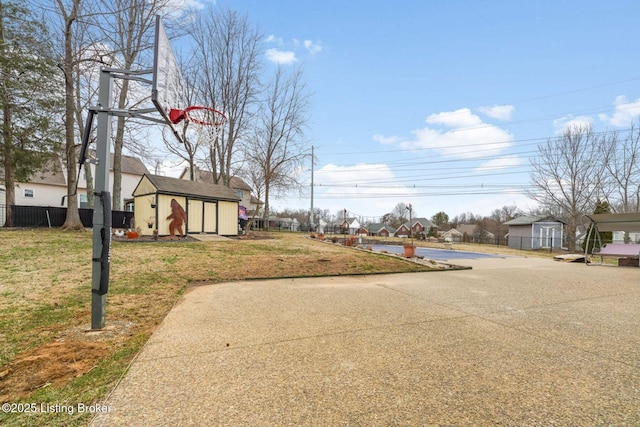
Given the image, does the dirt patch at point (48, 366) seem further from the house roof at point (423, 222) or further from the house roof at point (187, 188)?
the house roof at point (423, 222)

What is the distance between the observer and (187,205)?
16266mm

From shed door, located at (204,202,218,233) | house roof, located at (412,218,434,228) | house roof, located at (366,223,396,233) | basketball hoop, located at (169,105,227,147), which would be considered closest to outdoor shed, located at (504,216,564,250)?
shed door, located at (204,202,218,233)

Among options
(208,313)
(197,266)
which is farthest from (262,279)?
(208,313)

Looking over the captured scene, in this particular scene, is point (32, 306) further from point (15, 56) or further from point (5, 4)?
point (5, 4)

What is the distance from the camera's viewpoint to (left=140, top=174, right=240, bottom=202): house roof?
1538 centimetres

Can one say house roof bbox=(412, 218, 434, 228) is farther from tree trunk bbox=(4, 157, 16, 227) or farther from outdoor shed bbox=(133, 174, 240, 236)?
tree trunk bbox=(4, 157, 16, 227)

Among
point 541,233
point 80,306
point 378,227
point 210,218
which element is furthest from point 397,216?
point 80,306

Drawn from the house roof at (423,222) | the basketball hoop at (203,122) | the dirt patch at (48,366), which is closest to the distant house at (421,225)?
the house roof at (423,222)

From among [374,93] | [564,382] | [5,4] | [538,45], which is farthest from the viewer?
[374,93]

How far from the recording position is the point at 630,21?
1075 centimetres

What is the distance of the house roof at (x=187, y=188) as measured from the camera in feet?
50.5

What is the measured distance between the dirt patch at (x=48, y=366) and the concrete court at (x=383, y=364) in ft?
1.44

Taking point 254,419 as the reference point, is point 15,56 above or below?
above

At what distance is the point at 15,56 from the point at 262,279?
1236 centimetres
